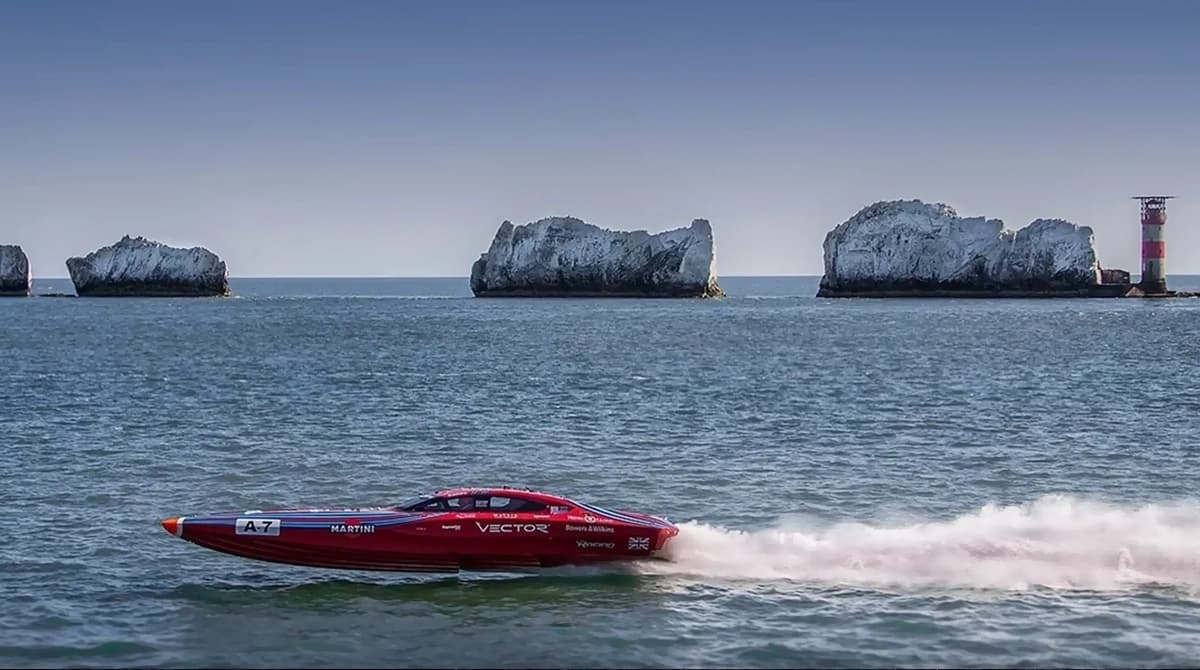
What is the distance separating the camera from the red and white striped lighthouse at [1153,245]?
510 ft

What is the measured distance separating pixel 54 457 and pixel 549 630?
21787 millimetres

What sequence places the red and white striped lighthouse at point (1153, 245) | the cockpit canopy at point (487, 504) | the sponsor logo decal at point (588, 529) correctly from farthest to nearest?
the red and white striped lighthouse at point (1153, 245) < the cockpit canopy at point (487, 504) < the sponsor logo decal at point (588, 529)

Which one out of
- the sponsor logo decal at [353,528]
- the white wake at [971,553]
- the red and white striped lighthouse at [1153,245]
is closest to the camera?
the white wake at [971,553]

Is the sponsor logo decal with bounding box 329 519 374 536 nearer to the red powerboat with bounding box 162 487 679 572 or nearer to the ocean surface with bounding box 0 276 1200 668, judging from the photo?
the red powerboat with bounding box 162 487 679 572

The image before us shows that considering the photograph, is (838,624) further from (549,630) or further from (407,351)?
(407,351)

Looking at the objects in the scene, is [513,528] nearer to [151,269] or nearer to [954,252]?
[954,252]

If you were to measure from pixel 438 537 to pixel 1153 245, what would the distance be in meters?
151

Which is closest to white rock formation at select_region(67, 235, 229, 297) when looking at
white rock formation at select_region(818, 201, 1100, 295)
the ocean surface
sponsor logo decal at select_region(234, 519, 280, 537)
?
white rock formation at select_region(818, 201, 1100, 295)

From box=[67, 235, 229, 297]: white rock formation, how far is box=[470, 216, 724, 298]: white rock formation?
132ft

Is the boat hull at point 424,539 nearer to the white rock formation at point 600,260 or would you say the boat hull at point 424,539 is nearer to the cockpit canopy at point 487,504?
the cockpit canopy at point 487,504

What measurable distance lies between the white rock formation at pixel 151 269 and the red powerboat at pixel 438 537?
567ft

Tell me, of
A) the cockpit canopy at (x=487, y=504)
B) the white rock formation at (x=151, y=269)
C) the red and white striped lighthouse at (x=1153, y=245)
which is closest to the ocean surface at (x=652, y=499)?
the cockpit canopy at (x=487, y=504)

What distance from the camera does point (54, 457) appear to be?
1534 inches

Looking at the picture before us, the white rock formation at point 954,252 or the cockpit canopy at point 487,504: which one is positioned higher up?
the white rock formation at point 954,252
